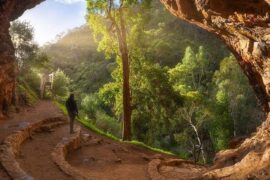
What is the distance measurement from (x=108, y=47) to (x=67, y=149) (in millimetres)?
11446

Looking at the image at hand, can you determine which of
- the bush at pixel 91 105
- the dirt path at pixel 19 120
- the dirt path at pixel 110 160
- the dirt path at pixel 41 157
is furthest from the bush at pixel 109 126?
the dirt path at pixel 41 157

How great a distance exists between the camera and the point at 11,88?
22.1 m

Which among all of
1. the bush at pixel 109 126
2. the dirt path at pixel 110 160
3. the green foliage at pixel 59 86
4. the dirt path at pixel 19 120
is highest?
the green foliage at pixel 59 86

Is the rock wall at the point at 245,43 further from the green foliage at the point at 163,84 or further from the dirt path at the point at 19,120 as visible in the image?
the green foliage at the point at 163,84

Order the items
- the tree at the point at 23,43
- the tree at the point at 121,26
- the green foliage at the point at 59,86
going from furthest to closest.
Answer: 1. the green foliage at the point at 59,86
2. the tree at the point at 23,43
3. the tree at the point at 121,26

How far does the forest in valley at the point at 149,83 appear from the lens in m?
26.3

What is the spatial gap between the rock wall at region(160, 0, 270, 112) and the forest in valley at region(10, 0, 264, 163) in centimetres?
622

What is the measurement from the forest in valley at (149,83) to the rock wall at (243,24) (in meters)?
6.22

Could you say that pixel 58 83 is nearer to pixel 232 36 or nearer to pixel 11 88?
pixel 11 88

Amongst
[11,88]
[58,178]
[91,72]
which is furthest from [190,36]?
[58,178]

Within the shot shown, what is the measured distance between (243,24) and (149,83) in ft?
49.8

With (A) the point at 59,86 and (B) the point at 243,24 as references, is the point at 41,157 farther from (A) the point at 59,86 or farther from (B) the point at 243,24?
(A) the point at 59,86

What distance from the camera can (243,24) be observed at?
1455cm

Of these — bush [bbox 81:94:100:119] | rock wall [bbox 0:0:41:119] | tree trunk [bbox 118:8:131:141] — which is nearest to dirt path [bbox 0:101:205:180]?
rock wall [bbox 0:0:41:119]
